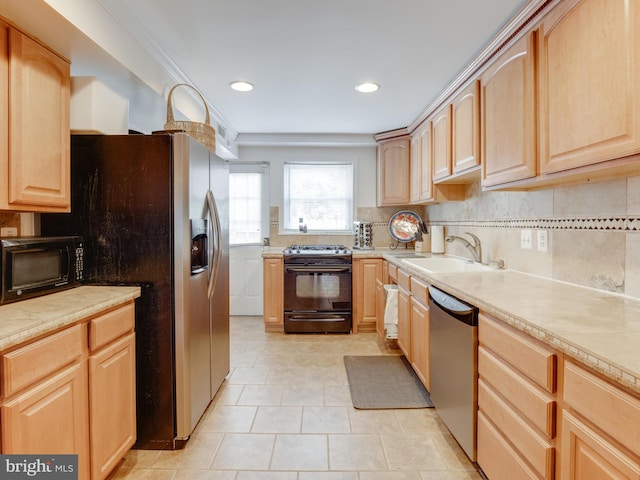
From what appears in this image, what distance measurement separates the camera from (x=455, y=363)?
174cm

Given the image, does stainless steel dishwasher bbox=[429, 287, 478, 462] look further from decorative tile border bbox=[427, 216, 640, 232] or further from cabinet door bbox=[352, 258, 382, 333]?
cabinet door bbox=[352, 258, 382, 333]

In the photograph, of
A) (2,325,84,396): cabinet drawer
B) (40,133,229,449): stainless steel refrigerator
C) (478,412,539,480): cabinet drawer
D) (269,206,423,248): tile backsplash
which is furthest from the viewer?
(269,206,423,248): tile backsplash

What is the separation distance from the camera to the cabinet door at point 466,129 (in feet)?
7.28

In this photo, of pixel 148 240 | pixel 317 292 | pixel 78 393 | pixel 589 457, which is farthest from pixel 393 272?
pixel 78 393

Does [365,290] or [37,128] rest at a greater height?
[37,128]

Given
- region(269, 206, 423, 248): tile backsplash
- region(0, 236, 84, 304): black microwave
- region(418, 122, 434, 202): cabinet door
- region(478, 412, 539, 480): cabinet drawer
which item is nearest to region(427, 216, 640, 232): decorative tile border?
region(418, 122, 434, 202): cabinet door

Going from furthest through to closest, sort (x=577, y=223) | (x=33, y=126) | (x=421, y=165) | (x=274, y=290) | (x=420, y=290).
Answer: (x=274, y=290), (x=421, y=165), (x=420, y=290), (x=577, y=223), (x=33, y=126)

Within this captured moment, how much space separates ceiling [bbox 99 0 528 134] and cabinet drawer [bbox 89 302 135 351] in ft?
4.80

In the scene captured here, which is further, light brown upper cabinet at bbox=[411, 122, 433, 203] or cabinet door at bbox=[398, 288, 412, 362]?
light brown upper cabinet at bbox=[411, 122, 433, 203]

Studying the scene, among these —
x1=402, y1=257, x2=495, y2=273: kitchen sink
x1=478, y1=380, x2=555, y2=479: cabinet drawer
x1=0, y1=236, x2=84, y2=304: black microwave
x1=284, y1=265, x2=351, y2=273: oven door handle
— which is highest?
x1=0, y1=236, x2=84, y2=304: black microwave

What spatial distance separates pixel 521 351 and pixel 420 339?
4.06 feet

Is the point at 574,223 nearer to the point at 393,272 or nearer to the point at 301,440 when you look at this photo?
the point at 393,272

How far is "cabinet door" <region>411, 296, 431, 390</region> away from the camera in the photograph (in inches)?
89.5

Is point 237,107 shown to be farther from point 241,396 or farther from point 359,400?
point 359,400
